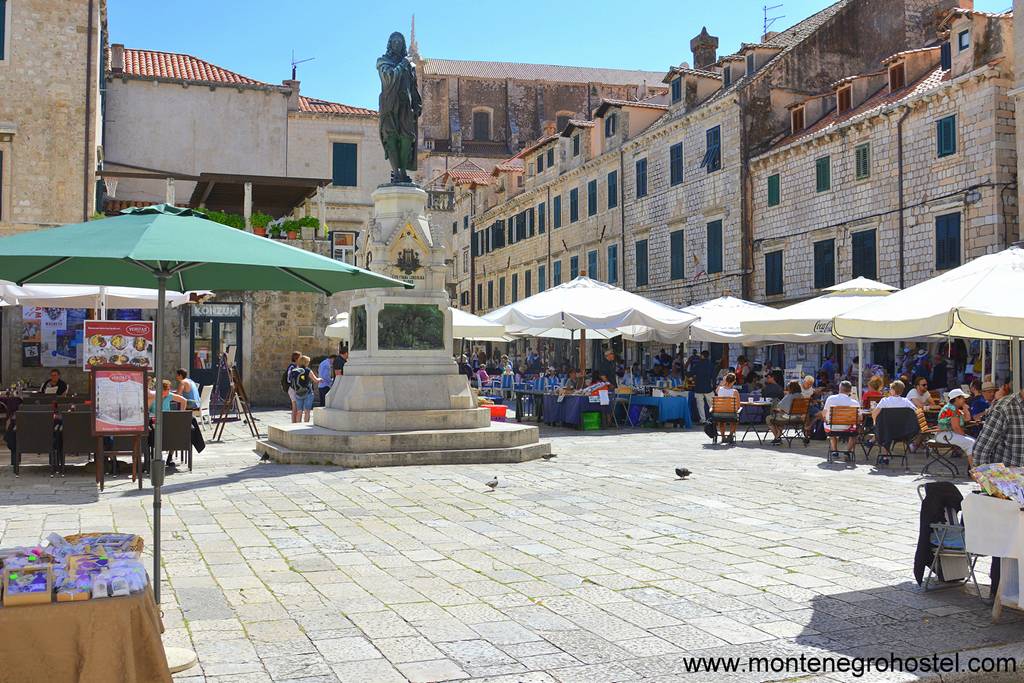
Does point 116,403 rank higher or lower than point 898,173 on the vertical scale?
lower

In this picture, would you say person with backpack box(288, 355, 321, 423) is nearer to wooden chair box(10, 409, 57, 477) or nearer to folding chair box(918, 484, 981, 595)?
wooden chair box(10, 409, 57, 477)

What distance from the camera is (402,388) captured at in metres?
13.0

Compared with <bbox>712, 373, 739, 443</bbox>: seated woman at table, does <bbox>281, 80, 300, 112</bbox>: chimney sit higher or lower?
higher

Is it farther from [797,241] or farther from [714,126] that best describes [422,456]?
[714,126]

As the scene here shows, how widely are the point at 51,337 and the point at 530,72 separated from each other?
47.0 meters

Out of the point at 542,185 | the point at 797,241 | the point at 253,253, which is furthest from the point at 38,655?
the point at 542,185

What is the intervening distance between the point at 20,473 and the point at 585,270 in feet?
96.8

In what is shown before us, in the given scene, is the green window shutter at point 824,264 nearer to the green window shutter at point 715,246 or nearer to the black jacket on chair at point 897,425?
the green window shutter at point 715,246

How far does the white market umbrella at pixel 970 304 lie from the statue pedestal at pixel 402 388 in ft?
16.7

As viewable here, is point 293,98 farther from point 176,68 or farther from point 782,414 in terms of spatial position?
point 782,414

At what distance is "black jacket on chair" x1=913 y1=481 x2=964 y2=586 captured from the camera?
5801 millimetres

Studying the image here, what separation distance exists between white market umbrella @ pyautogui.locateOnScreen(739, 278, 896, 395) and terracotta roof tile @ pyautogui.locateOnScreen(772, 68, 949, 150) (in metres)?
7.76

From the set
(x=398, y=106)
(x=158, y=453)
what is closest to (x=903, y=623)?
(x=158, y=453)

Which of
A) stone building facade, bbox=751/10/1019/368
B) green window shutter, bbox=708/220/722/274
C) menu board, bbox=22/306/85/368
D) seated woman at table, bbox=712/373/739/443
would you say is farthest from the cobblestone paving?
green window shutter, bbox=708/220/722/274
